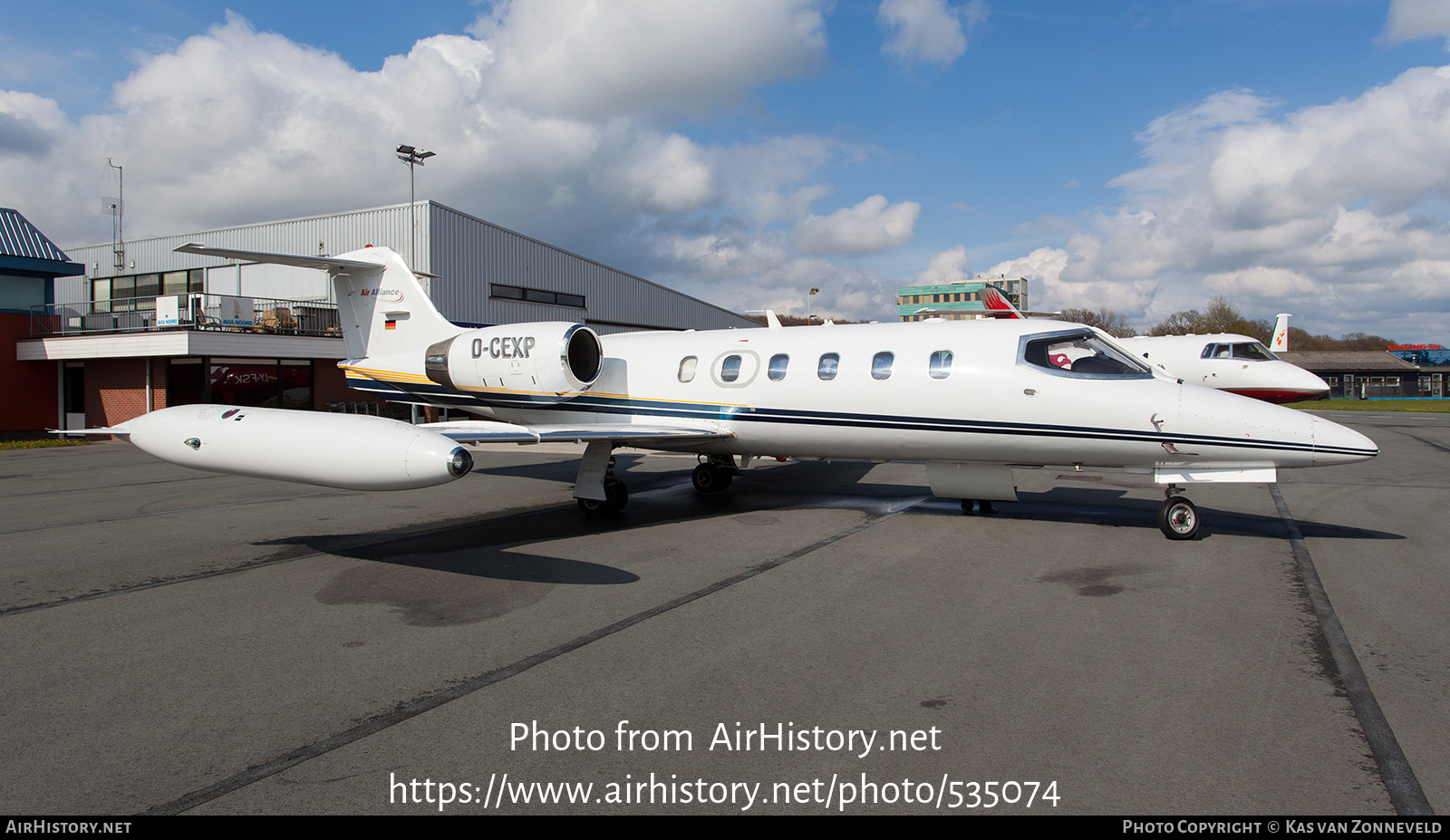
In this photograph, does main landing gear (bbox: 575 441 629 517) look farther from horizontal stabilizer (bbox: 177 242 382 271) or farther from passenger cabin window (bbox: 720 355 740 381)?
horizontal stabilizer (bbox: 177 242 382 271)

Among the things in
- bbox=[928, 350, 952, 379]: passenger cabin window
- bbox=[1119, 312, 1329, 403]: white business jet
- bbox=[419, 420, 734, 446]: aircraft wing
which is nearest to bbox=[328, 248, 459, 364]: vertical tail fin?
bbox=[419, 420, 734, 446]: aircraft wing

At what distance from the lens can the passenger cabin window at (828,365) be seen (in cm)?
984

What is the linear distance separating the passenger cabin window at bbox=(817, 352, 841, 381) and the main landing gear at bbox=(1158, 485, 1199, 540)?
4.09 m

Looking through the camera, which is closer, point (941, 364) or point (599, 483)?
point (941, 364)

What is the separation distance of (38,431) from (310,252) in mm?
10562

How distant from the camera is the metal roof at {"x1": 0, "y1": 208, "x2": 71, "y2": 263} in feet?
84.6

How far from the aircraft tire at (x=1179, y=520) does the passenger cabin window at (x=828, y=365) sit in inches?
161

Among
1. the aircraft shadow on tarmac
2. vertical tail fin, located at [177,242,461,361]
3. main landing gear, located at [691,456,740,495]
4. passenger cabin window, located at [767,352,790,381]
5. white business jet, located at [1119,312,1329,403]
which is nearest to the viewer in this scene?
the aircraft shadow on tarmac

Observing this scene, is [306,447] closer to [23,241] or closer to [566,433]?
[566,433]

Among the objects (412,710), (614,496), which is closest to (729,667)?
(412,710)

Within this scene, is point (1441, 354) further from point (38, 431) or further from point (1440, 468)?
point (38, 431)

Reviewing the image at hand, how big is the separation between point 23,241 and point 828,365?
30719 mm

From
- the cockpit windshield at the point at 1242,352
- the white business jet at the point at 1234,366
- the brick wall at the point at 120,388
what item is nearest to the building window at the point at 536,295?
the brick wall at the point at 120,388

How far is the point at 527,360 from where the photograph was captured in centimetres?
1122
